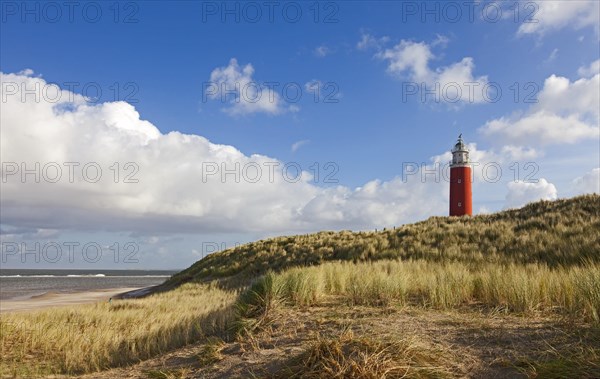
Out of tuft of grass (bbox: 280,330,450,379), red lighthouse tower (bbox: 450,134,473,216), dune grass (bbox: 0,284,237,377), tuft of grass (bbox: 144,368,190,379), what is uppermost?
red lighthouse tower (bbox: 450,134,473,216)

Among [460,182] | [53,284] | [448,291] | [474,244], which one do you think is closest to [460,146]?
[460,182]

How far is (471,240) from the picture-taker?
73.4 feet

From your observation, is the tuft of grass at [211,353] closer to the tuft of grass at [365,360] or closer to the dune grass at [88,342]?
the dune grass at [88,342]

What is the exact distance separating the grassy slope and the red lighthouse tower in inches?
334

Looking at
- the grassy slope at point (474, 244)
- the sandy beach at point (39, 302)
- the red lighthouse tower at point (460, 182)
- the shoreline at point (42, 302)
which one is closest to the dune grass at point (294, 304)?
the grassy slope at point (474, 244)

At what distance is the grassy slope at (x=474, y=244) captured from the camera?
55.3 feet

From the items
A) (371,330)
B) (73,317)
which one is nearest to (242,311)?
(371,330)

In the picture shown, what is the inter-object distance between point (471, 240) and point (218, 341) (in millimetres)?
19048

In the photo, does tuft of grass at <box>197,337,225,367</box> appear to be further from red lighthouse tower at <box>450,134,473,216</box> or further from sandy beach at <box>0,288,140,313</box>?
red lighthouse tower at <box>450,134,473,216</box>

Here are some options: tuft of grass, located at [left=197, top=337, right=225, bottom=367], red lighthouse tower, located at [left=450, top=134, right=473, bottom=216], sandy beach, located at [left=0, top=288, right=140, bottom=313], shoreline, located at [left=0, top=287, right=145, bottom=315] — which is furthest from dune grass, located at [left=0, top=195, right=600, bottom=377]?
red lighthouse tower, located at [left=450, top=134, right=473, bottom=216]

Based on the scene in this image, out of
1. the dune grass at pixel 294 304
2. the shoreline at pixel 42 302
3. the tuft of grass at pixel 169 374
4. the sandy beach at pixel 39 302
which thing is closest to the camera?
the tuft of grass at pixel 169 374

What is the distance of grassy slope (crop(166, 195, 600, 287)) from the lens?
1686 centimetres

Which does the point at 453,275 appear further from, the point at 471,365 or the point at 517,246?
the point at 517,246

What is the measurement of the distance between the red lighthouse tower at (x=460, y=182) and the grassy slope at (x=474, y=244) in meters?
8.49
